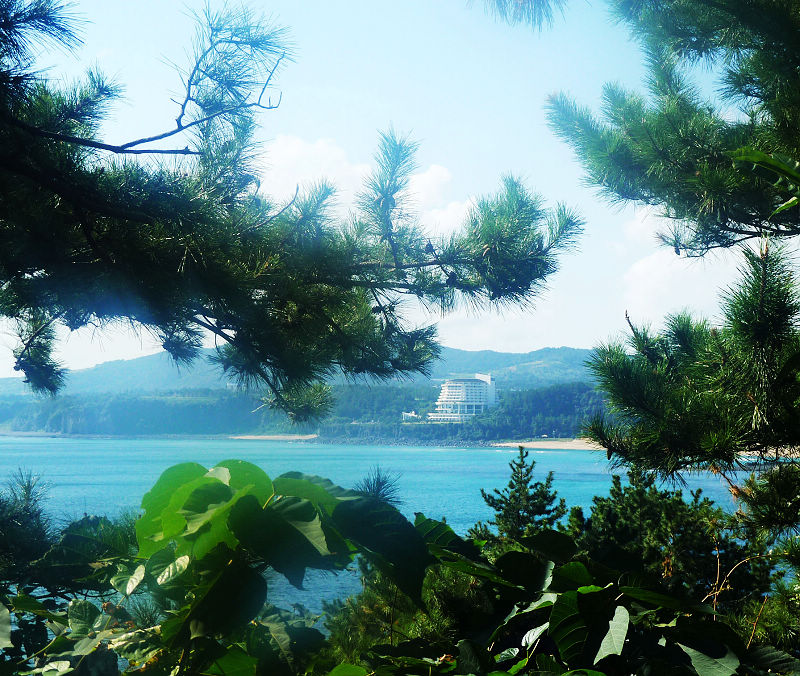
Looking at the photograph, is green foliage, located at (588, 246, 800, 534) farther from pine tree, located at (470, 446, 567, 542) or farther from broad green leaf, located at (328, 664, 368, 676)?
broad green leaf, located at (328, 664, 368, 676)

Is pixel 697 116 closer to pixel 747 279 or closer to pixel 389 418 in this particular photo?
pixel 747 279

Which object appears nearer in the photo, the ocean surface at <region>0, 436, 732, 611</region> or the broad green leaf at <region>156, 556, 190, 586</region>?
the broad green leaf at <region>156, 556, 190, 586</region>

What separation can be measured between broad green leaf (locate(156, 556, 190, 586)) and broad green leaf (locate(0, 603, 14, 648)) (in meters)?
0.09

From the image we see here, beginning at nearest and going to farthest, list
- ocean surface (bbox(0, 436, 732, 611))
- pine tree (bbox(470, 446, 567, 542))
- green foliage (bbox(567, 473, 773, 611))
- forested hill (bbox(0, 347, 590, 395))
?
green foliage (bbox(567, 473, 773, 611)), pine tree (bbox(470, 446, 567, 542)), ocean surface (bbox(0, 436, 732, 611)), forested hill (bbox(0, 347, 590, 395))

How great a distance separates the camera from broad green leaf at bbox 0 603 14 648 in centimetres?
34

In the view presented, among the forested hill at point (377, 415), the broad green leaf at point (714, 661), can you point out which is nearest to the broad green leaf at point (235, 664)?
the broad green leaf at point (714, 661)

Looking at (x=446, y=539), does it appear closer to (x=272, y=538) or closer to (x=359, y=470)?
(x=272, y=538)

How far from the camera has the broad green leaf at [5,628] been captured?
0.34m

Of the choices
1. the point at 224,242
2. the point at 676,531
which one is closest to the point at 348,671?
the point at 224,242

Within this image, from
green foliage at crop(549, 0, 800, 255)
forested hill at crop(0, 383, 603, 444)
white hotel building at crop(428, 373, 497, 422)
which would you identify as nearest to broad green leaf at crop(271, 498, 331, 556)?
green foliage at crop(549, 0, 800, 255)

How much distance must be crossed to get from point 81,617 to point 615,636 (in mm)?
313

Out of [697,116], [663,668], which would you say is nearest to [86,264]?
[663,668]

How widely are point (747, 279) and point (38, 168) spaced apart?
2934 millimetres

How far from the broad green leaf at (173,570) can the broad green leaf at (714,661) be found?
10.6 inches
